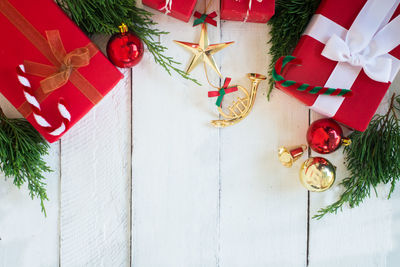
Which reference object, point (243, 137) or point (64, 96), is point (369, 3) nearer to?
point (243, 137)

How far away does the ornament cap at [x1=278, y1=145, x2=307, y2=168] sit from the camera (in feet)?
3.91

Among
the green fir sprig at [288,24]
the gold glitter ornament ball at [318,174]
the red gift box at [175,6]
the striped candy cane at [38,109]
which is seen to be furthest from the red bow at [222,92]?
the striped candy cane at [38,109]

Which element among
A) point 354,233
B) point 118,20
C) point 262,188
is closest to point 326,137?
point 262,188

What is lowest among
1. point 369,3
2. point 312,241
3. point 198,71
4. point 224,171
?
point 312,241

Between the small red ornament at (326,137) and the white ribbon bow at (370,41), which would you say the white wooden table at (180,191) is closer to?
the small red ornament at (326,137)

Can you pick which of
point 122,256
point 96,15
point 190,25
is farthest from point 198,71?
point 122,256

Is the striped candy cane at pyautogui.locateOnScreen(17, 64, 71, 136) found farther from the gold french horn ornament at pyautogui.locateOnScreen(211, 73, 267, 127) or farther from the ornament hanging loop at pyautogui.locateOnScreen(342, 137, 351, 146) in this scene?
the ornament hanging loop at pyautogui.locateOnScreen(342, 137, 351, 146)

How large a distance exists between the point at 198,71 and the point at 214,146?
28 centimetres

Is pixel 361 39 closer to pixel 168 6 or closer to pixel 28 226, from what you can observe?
pixel 168 6

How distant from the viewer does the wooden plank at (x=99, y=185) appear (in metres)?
1.23

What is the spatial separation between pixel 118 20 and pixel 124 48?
9 centimetres

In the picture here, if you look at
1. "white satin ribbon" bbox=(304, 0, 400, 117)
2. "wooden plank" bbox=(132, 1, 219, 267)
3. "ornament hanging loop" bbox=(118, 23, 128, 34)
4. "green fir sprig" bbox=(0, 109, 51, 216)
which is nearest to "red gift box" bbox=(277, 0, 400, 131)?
"white satin ribbon" bbox=(304, 0, 400, 117)

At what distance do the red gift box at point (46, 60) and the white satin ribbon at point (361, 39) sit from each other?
674 millimetres

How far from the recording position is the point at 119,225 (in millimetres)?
1246
